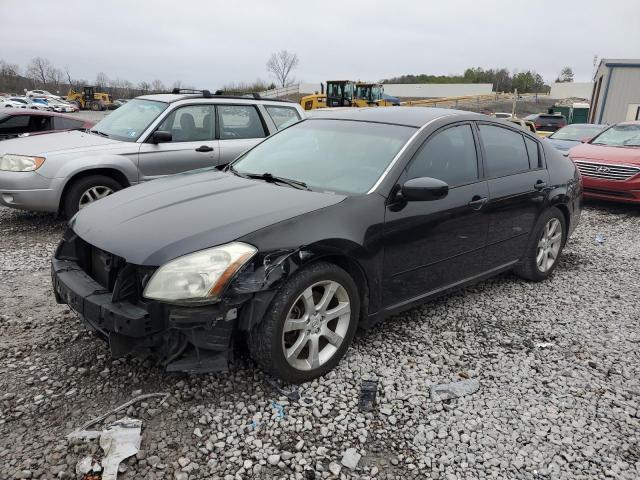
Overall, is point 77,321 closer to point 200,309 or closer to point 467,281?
point 200,309

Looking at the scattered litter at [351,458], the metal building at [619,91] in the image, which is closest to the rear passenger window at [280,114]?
the scattered litter at [351,458]

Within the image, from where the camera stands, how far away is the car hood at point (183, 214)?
262 centimetres

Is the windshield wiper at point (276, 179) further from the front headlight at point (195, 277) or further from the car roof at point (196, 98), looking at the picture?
the car roof at point (196, 98)

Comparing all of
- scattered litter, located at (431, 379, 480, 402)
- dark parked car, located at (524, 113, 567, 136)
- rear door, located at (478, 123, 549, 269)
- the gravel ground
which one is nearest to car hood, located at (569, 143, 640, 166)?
rear door, located at (478, 123, 549, 269)

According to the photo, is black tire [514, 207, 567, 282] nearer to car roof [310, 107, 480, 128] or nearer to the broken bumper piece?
car roof [310, 107, 480, 128]

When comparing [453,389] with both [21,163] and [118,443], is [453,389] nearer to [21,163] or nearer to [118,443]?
[118,443]

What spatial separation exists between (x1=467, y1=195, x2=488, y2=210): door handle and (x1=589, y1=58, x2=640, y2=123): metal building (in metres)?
26.8

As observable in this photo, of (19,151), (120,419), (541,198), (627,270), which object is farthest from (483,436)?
(19,151)

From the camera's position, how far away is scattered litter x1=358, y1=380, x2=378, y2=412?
2811 mm

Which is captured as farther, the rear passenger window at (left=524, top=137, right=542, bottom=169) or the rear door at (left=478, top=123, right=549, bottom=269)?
the rear passenger window at (left=524, top=137, right=542, bottom=169)

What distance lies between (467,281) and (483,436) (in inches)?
60.4

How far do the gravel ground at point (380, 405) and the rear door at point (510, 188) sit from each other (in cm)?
62

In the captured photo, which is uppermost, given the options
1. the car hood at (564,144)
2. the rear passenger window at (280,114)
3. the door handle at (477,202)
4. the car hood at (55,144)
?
the rear passenger window at (280,114)

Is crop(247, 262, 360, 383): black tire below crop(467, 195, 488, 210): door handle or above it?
below
